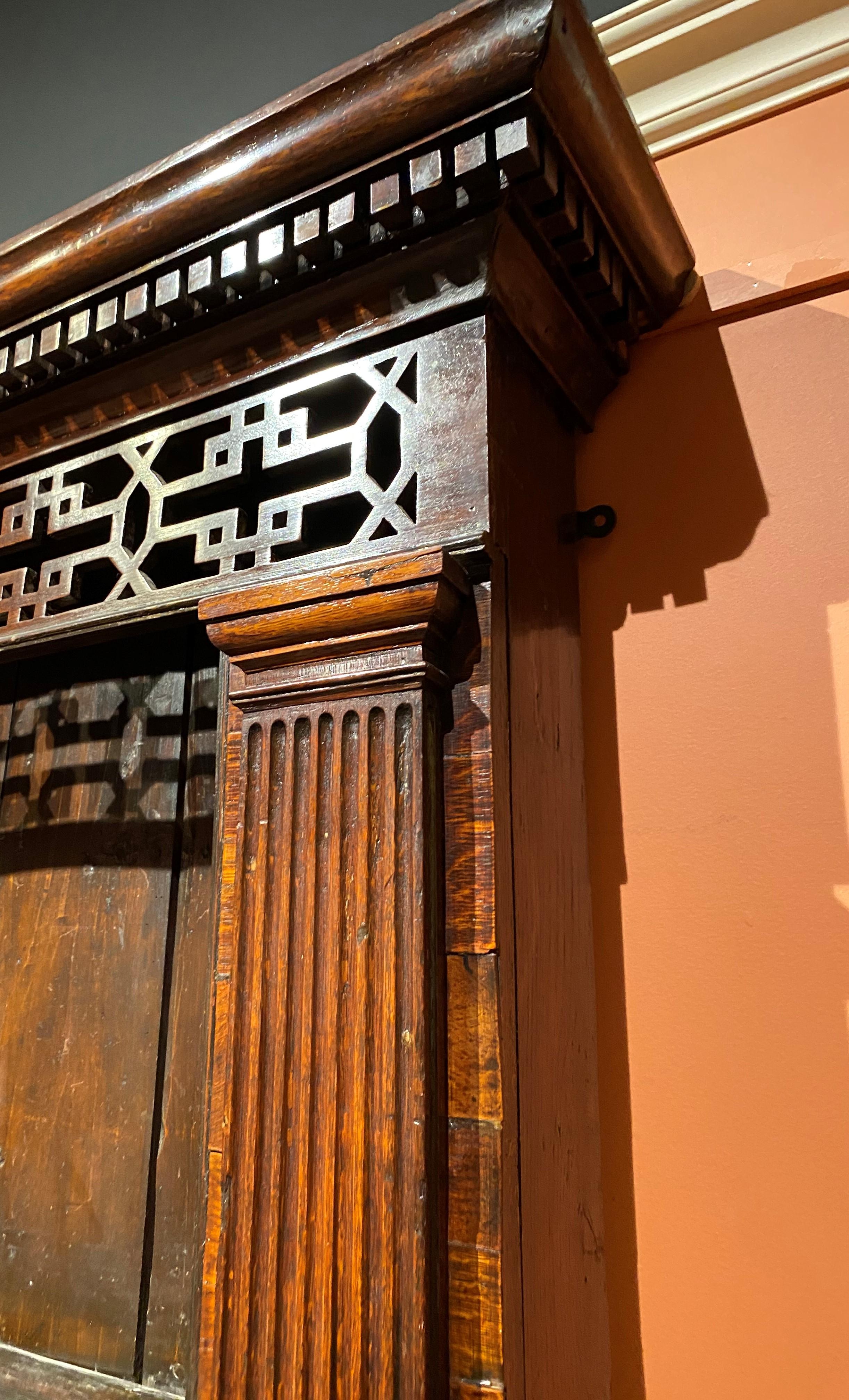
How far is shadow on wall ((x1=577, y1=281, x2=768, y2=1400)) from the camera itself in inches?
29.6

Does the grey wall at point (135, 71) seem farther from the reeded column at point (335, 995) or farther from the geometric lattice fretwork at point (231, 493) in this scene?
the reeded column at point (335, 995)

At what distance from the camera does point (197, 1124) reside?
89 cm

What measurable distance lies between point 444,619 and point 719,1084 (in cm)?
42

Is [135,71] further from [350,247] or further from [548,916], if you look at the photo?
[548,916]

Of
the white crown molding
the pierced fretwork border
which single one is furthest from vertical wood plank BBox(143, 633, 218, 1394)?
the white crown molding

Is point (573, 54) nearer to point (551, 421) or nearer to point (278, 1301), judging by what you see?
point (551, 421)

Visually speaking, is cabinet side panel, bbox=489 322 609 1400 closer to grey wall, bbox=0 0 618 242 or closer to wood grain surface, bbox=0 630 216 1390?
wood grain surface, bbox=0 630 216 1390

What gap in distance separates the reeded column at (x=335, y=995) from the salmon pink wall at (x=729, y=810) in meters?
0.23

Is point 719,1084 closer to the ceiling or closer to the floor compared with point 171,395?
closer to the floor

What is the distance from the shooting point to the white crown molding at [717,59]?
0.84m

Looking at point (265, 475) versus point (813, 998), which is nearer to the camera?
point (813, 998)

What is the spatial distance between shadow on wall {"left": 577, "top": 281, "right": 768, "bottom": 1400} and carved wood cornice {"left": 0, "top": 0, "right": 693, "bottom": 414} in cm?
7

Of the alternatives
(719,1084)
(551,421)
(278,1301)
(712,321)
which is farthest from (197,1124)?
(712,321)

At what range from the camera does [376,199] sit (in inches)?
26.9
